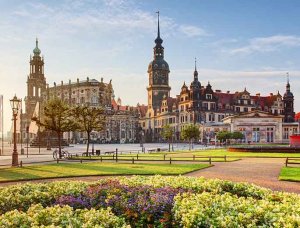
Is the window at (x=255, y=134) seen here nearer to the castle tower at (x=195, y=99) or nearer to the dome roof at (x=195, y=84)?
the castle tower at (x=195, y=99)

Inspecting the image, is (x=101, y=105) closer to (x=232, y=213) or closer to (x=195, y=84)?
(x=195, y=84)

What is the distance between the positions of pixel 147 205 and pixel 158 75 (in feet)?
425

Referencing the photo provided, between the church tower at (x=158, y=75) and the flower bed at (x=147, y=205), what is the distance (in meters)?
125

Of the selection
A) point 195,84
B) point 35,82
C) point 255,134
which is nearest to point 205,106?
point 195,84

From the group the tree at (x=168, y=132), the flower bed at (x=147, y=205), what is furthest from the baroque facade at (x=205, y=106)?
the flower bed at (x=147, y=205)

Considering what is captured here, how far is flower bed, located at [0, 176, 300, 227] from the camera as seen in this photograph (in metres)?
9.40

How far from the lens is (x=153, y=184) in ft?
48.7

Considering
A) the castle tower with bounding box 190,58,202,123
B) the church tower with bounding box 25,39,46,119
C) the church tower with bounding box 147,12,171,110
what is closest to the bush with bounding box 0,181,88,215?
the castle tower with bounding box 190,58,202,123

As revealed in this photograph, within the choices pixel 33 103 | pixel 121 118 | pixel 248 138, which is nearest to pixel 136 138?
pixel 121 118

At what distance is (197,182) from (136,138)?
130m

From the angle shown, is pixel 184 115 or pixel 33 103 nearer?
pixel 184 115

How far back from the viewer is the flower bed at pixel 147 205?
9.40 metres

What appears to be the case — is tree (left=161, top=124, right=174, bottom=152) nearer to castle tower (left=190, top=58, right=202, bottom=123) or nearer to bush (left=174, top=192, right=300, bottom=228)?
castle tower (left=190, top=58, right=202, bottom=123)

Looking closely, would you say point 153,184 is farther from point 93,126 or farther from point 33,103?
point 33,103
